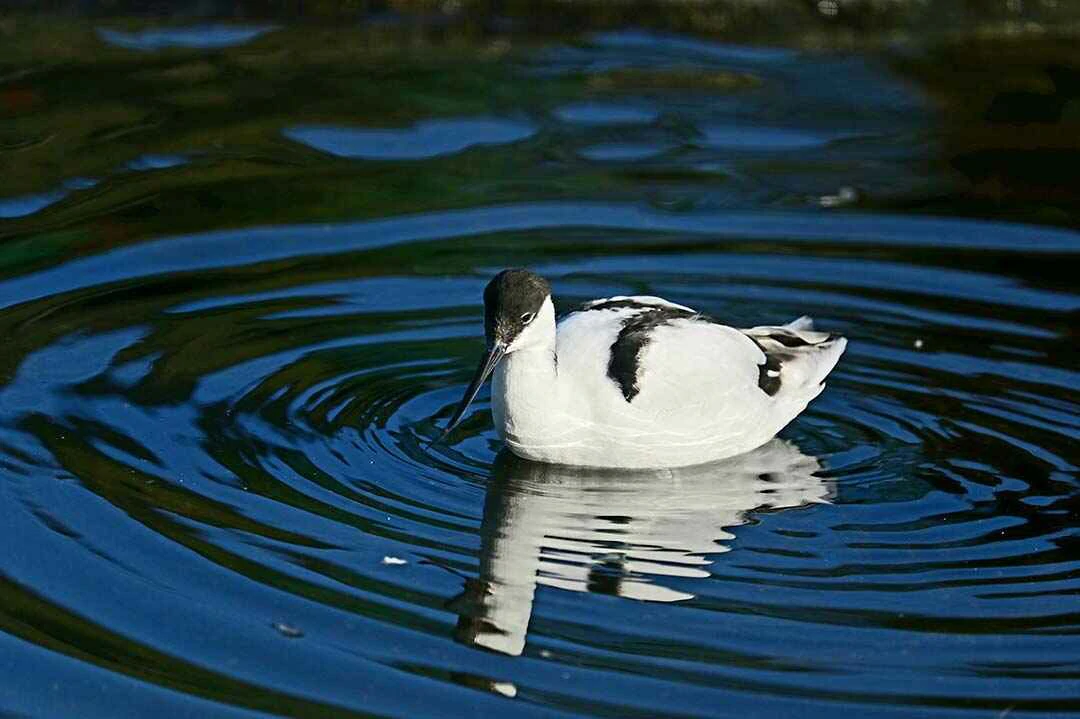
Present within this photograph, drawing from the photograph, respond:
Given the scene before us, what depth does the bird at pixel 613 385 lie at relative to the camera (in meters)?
8.59

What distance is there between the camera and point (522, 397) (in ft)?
28.5

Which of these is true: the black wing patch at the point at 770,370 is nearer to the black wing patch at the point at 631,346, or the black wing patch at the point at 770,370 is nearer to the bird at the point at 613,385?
the bird at the point at 613,385

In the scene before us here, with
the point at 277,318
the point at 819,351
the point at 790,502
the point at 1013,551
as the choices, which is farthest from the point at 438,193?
the point at 1013,551

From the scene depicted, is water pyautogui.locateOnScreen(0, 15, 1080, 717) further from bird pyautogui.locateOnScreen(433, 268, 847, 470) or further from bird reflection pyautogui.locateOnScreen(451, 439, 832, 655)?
bird pyautogui.locateOnScreen(433, 268, 847, 470)

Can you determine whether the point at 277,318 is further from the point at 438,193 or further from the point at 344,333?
the point at 438,193

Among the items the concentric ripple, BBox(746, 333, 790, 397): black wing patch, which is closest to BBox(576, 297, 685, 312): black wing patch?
BBox(746, 333, 790, 397): black wing patch

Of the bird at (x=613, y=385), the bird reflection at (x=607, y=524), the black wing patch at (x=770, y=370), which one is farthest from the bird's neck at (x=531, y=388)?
the black wing patch at (x=770, y=370)

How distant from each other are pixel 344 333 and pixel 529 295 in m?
2.28

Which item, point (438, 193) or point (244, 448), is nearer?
point (244, 448)

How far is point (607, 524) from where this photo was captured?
26.9 feet

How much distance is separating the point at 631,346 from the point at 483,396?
1.45 meters

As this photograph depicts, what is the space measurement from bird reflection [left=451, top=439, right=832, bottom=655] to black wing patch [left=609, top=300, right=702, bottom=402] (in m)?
0.44

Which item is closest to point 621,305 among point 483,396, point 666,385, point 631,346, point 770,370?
point 631,346

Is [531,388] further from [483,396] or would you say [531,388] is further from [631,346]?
[483,396]
